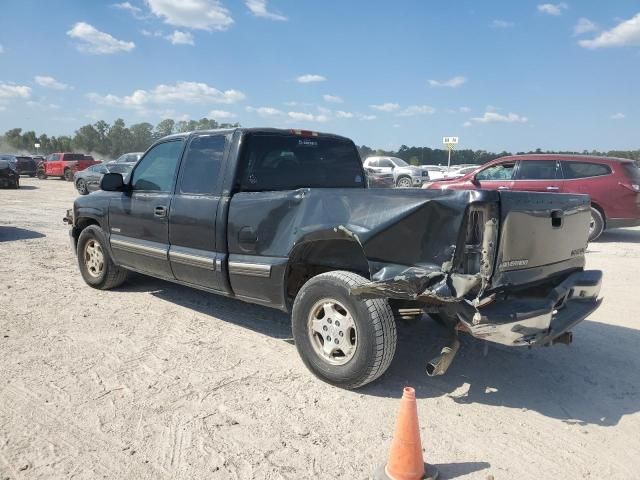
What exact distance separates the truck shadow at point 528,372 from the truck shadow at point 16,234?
7030 millimetres

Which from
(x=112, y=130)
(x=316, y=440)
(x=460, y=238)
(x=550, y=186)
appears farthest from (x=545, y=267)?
(x=112, y=130)

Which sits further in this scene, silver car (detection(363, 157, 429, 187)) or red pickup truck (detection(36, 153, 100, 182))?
red pickup truck (detection(36, 153, 100, 182))

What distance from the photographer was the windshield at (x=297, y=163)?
4426mm

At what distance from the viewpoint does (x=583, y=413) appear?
3320 millimetres

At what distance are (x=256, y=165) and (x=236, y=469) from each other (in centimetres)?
262

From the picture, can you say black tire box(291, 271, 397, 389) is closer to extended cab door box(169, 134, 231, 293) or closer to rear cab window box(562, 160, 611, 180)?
extended cab door box(169, 134, 231, 293)

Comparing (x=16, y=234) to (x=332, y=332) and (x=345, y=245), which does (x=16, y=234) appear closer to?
(x=345, y=245)

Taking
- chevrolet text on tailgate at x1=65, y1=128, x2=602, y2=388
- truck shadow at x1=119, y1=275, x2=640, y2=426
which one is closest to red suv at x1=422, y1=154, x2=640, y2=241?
truck shadow at x1=119, y1=275, x2=640, y2=426

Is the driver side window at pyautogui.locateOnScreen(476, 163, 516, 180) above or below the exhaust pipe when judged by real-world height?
above

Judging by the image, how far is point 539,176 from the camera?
1076 cm

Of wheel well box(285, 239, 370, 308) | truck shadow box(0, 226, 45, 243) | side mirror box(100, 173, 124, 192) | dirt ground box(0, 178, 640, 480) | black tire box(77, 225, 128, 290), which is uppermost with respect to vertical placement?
side mirror box(100, 173, 124, 192)

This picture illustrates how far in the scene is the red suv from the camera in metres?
10.0

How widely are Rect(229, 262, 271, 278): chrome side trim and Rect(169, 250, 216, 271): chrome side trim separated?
251mm

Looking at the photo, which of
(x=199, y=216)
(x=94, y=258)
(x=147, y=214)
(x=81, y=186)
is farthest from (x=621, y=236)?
(x=81, y=186)
